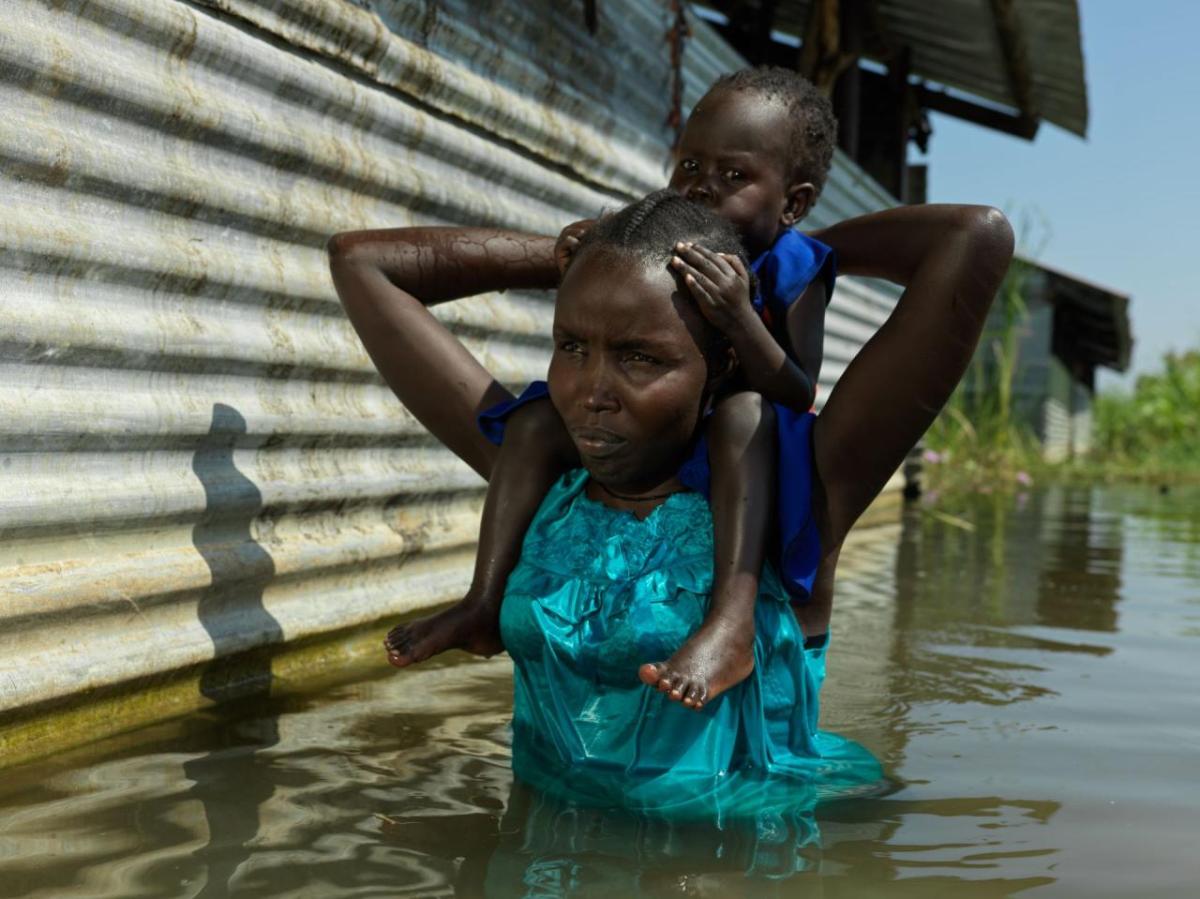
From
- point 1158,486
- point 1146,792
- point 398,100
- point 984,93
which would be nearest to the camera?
point 1146,792

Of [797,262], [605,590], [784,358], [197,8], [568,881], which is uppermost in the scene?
[197,8]

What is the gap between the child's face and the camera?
260 cm

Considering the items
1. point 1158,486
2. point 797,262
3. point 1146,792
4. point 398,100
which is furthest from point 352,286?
point 1158,486

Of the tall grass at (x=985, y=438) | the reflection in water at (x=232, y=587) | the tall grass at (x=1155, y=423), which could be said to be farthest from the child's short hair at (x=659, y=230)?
the tall grass at (x=1155, y=423)

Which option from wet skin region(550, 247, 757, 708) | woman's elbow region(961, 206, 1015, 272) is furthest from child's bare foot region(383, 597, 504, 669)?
woman's elbow region(961, 206, 1015, 272)

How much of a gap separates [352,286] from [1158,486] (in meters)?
14.2

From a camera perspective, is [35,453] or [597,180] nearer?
[35,453]

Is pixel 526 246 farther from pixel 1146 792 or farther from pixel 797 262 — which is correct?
pixel 1146 792

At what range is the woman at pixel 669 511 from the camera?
6.71 feet

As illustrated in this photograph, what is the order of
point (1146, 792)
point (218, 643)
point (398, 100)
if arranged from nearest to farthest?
1. point (1146, 792)
2. point (218, 643)
3. point (398, 100)

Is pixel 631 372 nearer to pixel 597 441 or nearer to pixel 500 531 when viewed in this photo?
pixel 597 441

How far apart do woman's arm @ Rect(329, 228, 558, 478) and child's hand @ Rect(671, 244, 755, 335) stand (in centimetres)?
55

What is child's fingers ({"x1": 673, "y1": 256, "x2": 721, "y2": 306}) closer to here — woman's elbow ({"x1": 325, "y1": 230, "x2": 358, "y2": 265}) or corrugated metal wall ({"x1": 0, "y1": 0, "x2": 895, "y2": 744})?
woman's elbow ({"x1": 325, "y1": 230, "x2": 358, "y2": 265})

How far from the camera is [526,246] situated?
2588 mm
